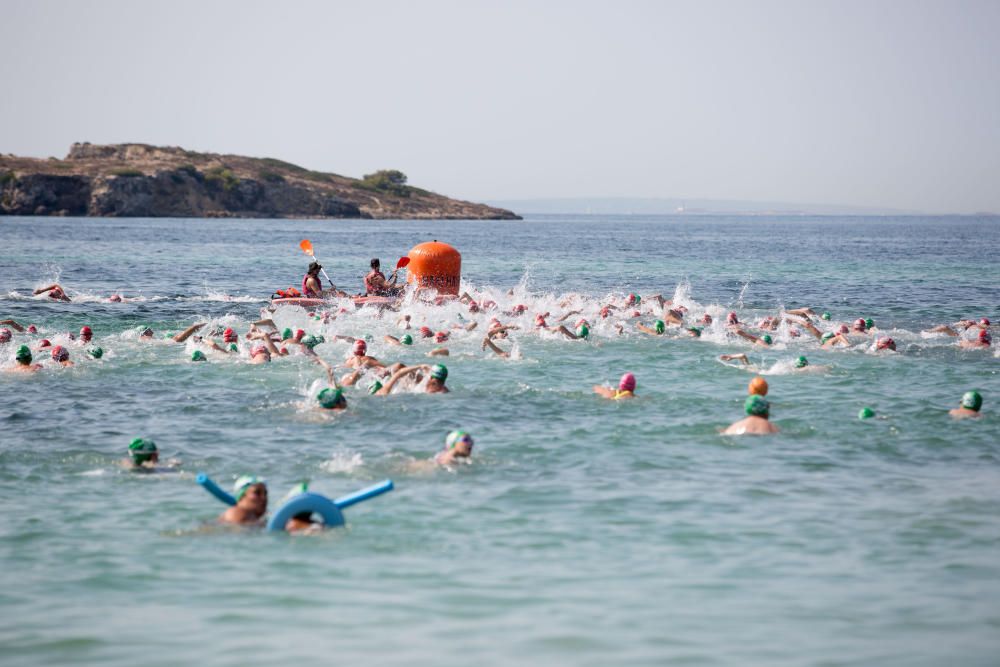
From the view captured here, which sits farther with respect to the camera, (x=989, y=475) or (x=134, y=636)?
(x=989, y=475)

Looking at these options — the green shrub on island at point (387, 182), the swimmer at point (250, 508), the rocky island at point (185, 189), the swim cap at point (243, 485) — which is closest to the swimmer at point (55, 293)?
the swim cap at point (243, 485)

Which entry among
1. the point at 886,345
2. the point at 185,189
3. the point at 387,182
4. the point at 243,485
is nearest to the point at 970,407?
the point at 886,345

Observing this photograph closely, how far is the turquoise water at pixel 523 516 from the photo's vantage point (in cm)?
753

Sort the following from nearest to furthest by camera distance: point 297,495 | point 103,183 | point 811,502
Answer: point 297,495 < point 811,502 < point 103,183

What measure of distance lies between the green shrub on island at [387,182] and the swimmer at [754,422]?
165 m

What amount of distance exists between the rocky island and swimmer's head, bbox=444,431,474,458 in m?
118

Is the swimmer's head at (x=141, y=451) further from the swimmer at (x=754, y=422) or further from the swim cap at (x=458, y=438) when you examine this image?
the swimmer at (x=754, y=422)

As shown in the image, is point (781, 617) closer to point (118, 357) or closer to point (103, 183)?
point (118, 357)

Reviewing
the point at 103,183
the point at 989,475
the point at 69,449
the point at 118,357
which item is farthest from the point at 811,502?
the point at 103,183

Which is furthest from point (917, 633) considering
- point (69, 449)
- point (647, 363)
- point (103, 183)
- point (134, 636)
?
point (103, 183)

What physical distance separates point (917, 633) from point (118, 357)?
16842 millimetres

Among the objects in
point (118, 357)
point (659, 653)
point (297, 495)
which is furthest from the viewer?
point (118, 357)

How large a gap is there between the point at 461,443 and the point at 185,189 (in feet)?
422

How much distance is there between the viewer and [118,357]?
2044 cm
